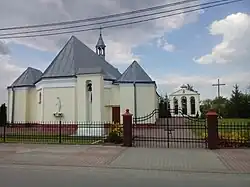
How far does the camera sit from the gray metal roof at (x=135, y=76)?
106ft

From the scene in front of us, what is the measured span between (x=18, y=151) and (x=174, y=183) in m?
9.06

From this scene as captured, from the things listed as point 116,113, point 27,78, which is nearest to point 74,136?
point 116,113

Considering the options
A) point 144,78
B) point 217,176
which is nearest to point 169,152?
point 217,176

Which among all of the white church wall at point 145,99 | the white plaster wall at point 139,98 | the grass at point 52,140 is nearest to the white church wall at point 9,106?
the white plaster wall at point 139,98

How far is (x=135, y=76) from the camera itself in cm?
3269

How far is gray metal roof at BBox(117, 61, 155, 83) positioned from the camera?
106 ft

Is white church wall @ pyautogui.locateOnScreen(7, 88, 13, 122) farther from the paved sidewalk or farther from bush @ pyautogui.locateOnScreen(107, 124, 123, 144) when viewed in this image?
the paved sidewalk

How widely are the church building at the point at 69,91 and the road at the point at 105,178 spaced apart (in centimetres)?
1452

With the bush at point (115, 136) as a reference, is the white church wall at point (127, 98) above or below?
above

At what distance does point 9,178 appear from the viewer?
8477 mm

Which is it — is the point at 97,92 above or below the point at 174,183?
above

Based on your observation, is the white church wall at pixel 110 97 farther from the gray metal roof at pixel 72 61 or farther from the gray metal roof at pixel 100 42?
the gray metal roof at pixel 100 42

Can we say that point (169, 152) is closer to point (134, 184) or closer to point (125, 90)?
point (134, 184)

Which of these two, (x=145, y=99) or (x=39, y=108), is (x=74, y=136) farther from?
(x=145, y=99)
